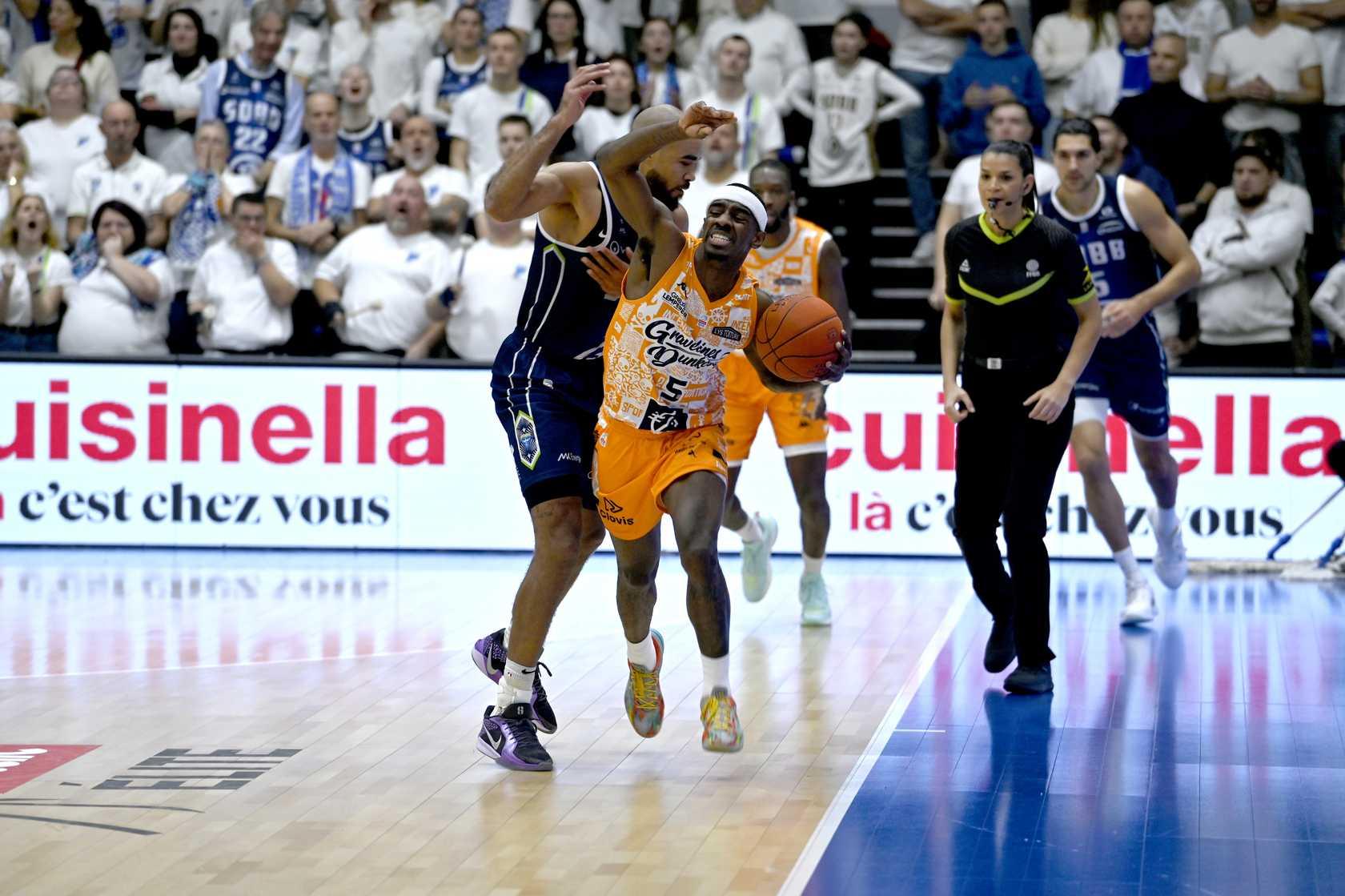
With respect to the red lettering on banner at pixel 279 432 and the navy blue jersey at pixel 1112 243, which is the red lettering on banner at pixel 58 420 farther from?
the navy blue jersey at pixel 1112 243

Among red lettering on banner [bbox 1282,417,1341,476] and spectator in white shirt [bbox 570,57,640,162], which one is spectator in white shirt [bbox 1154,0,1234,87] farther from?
spectator in white shirt [bbox 570,57,640,162]

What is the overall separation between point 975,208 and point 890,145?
2.44 meters

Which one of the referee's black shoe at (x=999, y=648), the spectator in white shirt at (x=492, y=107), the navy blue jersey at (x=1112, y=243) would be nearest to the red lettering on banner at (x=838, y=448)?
the navy blue jersey at (x=1112, y=243)

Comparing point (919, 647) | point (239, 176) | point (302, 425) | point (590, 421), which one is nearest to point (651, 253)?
point (590, 421)

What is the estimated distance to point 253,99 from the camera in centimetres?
1309

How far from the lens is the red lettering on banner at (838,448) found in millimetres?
11164

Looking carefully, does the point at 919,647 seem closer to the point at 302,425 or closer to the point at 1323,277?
the point at 302,425

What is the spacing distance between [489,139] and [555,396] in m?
7.14

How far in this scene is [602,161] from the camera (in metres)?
5.53

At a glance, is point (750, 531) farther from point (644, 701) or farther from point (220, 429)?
point (220, 429)

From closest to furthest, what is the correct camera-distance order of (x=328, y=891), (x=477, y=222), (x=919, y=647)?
Result: 1. (x=328, y=891)
2. (x=919, y=647)
3. (x=477, y=222)

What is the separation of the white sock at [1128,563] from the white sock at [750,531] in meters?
1.73

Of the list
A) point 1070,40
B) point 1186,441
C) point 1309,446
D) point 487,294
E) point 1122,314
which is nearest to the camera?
point 1122,314

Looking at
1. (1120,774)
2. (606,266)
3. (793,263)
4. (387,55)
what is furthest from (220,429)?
(1120,774)
